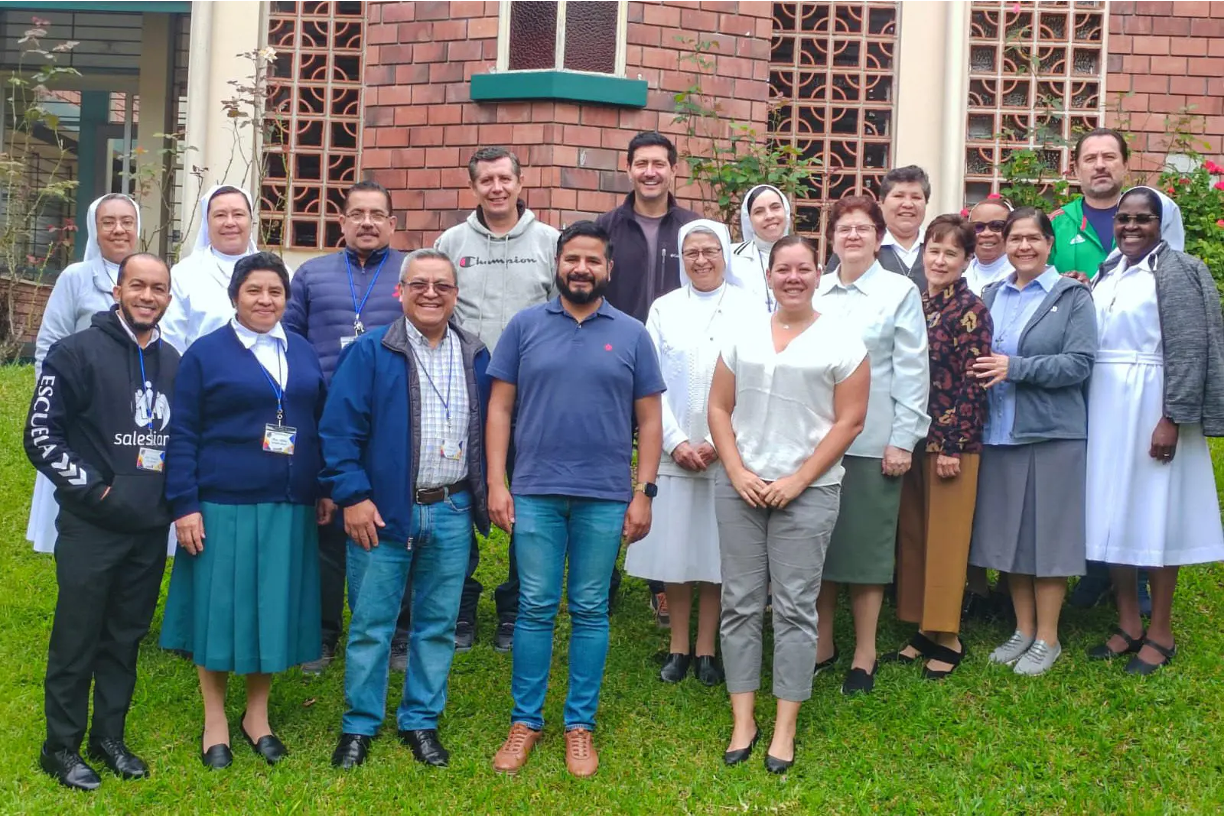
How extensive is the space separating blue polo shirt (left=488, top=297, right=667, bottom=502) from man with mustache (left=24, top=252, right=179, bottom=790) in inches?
50.6

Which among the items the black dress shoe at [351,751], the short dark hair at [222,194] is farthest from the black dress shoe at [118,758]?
the short dark hair at [222,194]

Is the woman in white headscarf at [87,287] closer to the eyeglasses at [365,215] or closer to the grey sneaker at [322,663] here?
the eyeglasses at [365,215]

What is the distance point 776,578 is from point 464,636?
68.4 inches

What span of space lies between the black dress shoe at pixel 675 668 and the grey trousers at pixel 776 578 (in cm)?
63

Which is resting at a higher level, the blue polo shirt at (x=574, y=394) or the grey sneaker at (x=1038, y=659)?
the blue polo shirt at (x=574, y=394)

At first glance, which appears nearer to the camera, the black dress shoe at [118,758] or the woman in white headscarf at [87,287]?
the black dress shoe at [118,758]

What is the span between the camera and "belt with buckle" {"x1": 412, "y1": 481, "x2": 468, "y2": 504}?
4523 mm

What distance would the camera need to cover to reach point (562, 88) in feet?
28.9

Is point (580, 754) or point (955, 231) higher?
point (955, 231)

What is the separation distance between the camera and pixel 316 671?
541 cm

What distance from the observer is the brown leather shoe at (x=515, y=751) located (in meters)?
4.61

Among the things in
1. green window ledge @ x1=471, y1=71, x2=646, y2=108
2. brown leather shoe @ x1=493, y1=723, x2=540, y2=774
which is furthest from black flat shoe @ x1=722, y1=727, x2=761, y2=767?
green window ledge @ x1=471, y1=71, x2=646, y2=108

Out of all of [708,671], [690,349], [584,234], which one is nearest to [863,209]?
[690,349]

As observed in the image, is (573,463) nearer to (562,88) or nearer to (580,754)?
(580,754)
